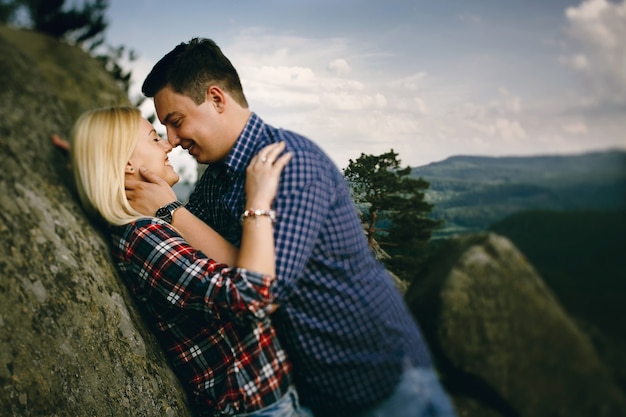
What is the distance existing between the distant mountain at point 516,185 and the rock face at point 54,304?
6.44 ft

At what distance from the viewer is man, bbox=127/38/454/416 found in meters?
2.09

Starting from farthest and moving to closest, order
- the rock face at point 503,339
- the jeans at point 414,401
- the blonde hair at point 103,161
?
the blonde hair at point 103,161, the jeans at point 414,401, the rock face at point 503,339

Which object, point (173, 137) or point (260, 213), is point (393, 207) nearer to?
point (260, 213)

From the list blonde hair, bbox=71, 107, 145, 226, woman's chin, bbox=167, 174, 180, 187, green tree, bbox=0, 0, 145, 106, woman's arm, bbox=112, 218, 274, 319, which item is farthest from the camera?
green tree, bbox=0, 0, 145, 106

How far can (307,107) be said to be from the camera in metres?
3.05

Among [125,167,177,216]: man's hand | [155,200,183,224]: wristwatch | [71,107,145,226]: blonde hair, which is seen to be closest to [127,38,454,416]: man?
[155,200,183,224]: wristwatch

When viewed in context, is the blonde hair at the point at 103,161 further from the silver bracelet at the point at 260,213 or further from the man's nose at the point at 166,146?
the silver bracelet at the point at 260,213

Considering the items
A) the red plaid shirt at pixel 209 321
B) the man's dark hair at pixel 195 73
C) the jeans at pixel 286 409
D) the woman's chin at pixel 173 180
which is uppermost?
the man's dark hair at pixel 195 73

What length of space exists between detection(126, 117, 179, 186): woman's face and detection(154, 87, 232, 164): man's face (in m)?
0.21

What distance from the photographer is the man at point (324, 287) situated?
2092 millimetres

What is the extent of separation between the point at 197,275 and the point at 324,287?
2.09ft

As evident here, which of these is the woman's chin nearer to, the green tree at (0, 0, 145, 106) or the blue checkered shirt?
the blue checkered shirt

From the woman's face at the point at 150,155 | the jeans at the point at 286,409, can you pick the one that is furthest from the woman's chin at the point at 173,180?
the jeans at the point at 286,409

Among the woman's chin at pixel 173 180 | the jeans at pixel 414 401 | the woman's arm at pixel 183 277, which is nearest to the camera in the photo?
the woman's arm at pixel 183 277
